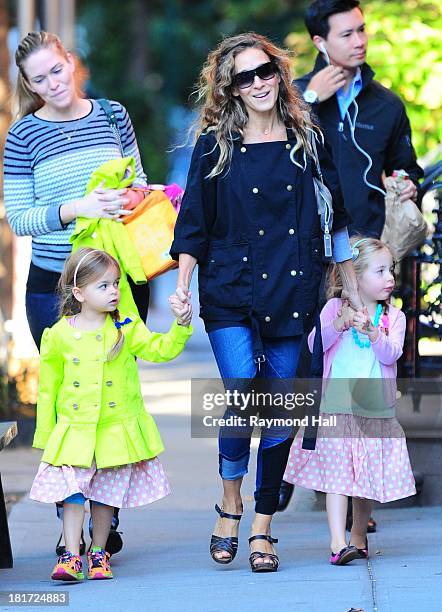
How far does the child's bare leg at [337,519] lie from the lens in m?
5.41

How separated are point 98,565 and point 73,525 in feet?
0.59

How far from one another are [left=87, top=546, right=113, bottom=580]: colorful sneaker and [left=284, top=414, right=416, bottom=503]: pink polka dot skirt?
845 mm

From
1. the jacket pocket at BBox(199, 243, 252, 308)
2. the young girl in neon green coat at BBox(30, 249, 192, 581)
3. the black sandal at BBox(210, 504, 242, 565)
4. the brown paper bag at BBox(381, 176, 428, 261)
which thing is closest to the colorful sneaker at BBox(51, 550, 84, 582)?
the young girl in neon green coat at BBox(30, 249, 192, 581)

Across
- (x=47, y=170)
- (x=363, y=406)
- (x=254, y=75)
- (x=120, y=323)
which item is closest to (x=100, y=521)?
(x=120, y=323)

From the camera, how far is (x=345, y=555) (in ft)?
17.5

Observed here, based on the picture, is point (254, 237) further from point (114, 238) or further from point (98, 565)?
point (98, 565)

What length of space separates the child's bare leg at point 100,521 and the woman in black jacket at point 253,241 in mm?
412

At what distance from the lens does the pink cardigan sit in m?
5.49

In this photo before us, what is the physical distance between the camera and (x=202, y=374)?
12.6 metres

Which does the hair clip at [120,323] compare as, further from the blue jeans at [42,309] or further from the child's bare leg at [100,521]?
the child's bare leg at [100,521]

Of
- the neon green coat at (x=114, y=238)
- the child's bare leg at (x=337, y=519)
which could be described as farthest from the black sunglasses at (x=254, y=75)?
the child's bare leg at (x=337, y=519)

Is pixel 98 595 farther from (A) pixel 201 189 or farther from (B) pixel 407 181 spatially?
(B) pixel 407 181

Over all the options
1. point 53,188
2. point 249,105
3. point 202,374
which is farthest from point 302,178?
point 202,374

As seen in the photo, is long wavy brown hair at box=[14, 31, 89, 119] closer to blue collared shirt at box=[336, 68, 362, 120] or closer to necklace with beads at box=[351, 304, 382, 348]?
blue collared shirt at box=[336, 68, 362, 120]
